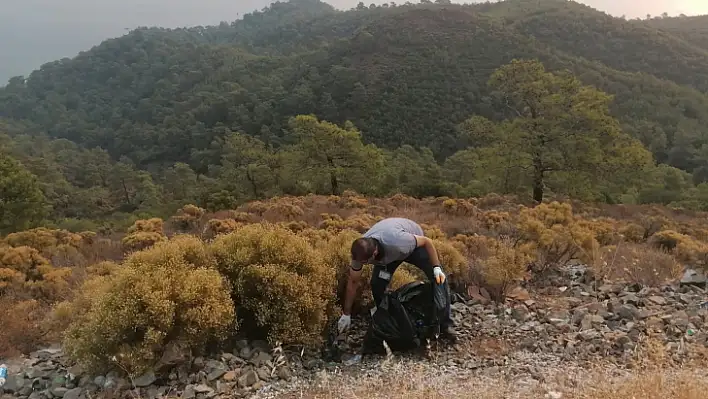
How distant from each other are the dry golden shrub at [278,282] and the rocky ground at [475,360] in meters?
0.27

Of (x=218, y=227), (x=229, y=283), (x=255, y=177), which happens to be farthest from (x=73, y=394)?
(x=255, y=177)

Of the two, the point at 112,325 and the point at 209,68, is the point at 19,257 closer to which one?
the point at 112,325

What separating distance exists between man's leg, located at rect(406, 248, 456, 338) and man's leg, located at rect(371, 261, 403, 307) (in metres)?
0.20

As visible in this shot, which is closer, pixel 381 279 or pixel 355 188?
pixel 381 279

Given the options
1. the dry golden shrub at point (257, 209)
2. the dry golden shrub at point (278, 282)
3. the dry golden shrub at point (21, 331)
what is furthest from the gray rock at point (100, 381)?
the dry golden shrub at point (257, 209)

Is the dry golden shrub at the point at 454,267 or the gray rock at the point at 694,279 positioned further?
the dry golden shrub at the point at 454,267

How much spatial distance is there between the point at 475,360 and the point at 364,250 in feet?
4.61

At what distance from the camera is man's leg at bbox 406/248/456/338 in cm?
466

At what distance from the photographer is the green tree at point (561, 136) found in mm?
16781

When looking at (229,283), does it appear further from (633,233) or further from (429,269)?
(633,233)

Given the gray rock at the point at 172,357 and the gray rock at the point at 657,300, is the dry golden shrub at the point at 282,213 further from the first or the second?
the gray rock at the point at 657,300

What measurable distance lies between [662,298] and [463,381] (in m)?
2.97

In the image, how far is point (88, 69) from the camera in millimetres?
134125

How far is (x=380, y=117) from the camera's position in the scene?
217 ft
